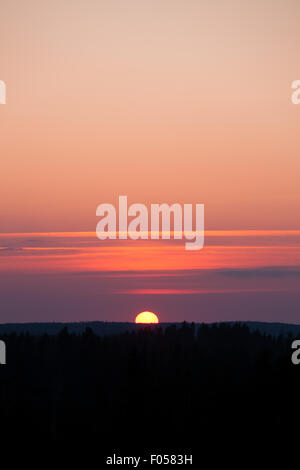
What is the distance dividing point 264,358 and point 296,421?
38.1 feet

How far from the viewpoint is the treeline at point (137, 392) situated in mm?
124938

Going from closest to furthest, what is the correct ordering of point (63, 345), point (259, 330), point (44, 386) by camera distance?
point (44, 386) < point (63, 345) < point (259, 330)

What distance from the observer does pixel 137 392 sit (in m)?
135

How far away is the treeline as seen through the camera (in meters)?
125

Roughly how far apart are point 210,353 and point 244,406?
37.5m

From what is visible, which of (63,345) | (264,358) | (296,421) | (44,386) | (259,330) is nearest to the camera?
(296,421)
